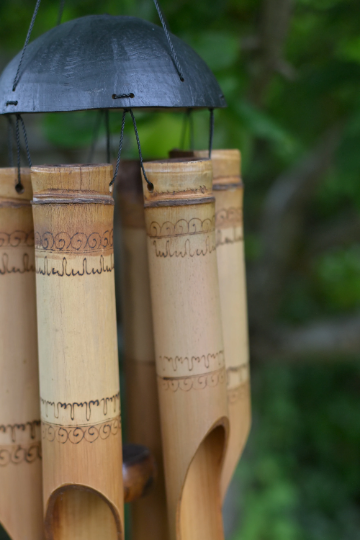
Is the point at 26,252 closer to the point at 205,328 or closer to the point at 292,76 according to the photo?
the point at 205,328

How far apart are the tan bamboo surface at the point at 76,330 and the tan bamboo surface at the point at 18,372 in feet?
0.24

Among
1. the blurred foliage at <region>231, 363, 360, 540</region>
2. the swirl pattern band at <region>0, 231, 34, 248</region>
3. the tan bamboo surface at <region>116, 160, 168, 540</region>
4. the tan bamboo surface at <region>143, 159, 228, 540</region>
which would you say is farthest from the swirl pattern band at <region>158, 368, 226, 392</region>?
the blurred foliage at <region>231, 363, 360, 540</region>

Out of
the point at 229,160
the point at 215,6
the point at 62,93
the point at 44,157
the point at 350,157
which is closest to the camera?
the point at 62,93

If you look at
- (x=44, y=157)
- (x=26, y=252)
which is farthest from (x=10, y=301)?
(x=44, y=157)

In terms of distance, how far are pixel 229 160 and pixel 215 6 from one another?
2.53 feet

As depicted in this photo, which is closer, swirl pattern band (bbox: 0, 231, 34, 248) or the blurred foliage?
swirl pattern band (bbox: 0, 231, 34, 248)

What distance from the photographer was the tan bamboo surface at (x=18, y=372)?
0.74 metres

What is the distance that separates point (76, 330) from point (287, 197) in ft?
6.08

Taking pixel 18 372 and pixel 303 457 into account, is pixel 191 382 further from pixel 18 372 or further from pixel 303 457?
pixel 303 457

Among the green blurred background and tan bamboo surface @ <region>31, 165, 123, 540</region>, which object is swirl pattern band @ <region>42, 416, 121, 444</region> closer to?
tan bamboo surface @ <region>31, 165, 123, 540</region>

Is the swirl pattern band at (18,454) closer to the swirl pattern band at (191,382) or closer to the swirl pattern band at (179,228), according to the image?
the swirl pattern band at (191,382)

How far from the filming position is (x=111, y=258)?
2.28 ft

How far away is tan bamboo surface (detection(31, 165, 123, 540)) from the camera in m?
0.66

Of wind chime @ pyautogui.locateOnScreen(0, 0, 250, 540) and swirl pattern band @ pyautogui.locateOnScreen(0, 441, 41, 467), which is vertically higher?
wind chime @ pyautogui.locateOnScreen(0, 0, 250, 540)
